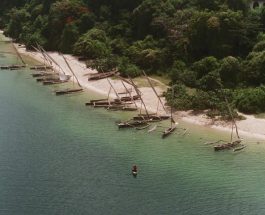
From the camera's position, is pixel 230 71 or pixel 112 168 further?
pixel 230 71

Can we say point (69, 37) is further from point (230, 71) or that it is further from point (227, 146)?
point (227, 146)

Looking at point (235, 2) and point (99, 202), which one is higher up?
point (235, 2)

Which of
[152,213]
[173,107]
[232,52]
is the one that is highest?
[232,52]

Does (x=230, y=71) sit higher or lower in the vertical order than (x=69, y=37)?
lower

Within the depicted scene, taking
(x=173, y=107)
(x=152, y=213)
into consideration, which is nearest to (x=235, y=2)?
(x=173, y=107)

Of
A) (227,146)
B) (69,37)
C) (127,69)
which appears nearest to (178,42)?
(127,69)

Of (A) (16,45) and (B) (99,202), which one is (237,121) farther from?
(A) (16,45)
